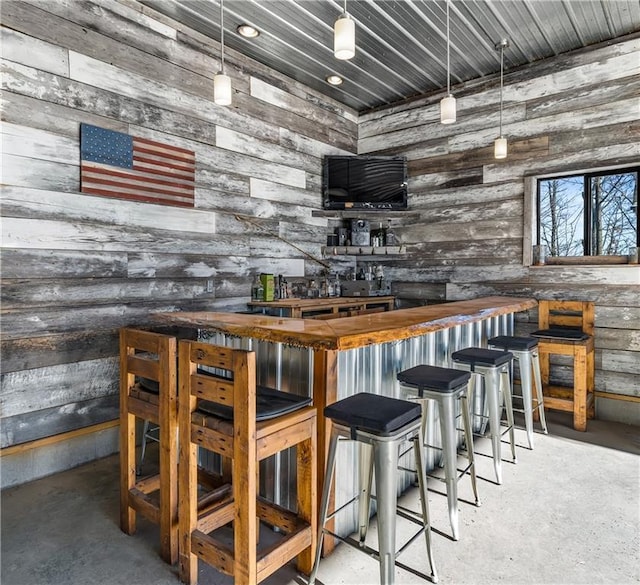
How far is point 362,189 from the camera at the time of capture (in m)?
4.75

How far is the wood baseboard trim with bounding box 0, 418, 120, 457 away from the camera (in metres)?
2.58

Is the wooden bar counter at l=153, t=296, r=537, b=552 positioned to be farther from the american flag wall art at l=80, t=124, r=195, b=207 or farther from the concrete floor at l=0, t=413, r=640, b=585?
the american flag wall art at l=80, t=124, r=195, b=207

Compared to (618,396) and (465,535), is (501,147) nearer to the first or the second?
(618,396)

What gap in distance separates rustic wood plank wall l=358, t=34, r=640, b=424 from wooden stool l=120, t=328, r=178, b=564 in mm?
3396

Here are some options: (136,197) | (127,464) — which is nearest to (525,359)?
(127,464)

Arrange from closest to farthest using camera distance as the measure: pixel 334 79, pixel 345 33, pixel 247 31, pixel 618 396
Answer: pixel 345 33
pixel 247 31
pixel 618 396
pixel 334 79

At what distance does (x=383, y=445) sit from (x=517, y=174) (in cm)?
346

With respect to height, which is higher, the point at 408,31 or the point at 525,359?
the point at 408,31

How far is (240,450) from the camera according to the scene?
1.55m

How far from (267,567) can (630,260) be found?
144 inches

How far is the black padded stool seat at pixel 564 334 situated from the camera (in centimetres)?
340

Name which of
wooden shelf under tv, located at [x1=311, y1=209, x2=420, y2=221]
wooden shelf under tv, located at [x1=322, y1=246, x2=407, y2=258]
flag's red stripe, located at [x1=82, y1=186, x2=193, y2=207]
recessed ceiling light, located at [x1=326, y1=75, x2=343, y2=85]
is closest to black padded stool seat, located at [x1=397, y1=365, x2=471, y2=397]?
flag's red stripe, located at [x1=82, y1=186, x2=193, y2=207]

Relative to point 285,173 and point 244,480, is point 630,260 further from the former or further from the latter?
point 244,480

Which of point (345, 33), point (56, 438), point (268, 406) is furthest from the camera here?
point (56, 438)
